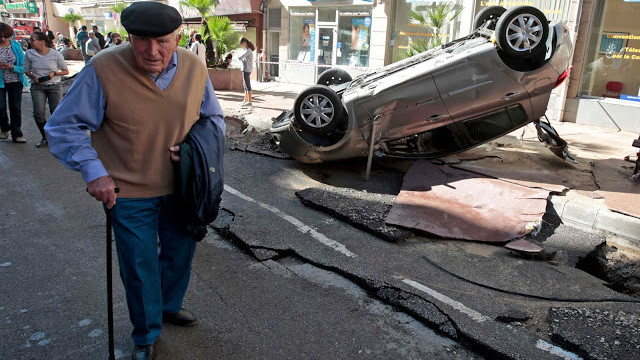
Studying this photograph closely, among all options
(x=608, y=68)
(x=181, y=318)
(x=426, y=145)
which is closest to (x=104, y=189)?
(x=181, y=318)

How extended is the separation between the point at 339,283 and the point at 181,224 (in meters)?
1.57

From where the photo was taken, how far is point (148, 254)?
8.36ft

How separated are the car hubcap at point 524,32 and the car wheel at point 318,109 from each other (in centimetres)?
241

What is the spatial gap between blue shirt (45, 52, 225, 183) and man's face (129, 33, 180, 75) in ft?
0.79

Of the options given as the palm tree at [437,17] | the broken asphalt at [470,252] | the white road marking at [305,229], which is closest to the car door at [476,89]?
the broken asphalt at [470,252]

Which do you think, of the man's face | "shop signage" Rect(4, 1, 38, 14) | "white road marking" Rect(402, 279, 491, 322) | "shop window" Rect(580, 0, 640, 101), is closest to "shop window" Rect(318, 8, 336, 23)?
"shop window" Rect(580, 0, 640, 101)

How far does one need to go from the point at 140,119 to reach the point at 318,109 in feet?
13.7

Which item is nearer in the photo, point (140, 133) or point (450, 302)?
point (140, 133)

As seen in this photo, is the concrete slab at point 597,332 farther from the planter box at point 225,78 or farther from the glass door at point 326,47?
the glass door at point 326,47

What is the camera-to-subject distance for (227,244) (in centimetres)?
446

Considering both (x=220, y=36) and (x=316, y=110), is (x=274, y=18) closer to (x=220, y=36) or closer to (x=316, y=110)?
(x=220, y=36)

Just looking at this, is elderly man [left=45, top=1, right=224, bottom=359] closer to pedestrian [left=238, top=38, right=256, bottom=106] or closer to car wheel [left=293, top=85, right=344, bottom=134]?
car wheel [left=293, top=85, right=344, bottom=134]

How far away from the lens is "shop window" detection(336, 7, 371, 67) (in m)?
15.9

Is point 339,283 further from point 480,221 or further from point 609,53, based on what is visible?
point 609,53
